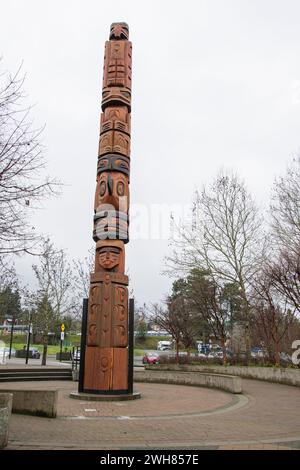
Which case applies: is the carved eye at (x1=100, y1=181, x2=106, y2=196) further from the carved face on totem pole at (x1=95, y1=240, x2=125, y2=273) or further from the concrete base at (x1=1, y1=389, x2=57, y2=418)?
the concrete base at (x1=1, y1=389, x2=57, y2=418)

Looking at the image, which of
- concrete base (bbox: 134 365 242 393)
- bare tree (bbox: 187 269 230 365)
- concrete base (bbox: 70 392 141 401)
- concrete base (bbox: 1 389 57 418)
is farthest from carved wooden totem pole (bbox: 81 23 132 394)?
bare tree (bbox: 187 269 230 365)

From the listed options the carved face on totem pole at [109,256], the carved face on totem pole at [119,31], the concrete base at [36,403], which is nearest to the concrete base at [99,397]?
the concrete base at [36,403]

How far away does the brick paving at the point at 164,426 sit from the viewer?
24.4 ft

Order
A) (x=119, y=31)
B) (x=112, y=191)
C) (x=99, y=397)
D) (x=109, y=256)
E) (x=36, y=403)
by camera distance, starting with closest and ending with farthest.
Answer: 1. (x=36, y=403)
2. (x=99, y=397)
3. (x=109, y=256)
4. (x=112, y=191)
5. (x=119, y=31)

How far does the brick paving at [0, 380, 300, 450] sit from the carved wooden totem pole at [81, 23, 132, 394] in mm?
1080

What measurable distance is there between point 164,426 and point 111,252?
660cm

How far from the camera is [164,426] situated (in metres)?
9.27

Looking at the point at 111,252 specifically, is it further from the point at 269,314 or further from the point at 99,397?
the point at 269,314

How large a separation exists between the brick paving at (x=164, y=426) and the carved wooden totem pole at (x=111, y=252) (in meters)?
1.08

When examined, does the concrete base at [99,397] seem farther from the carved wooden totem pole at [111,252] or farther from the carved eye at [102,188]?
the carved eye at [102,188]

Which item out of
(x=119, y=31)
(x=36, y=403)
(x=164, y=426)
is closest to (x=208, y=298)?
(x=119, y=31)

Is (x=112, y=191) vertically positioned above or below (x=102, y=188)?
below
